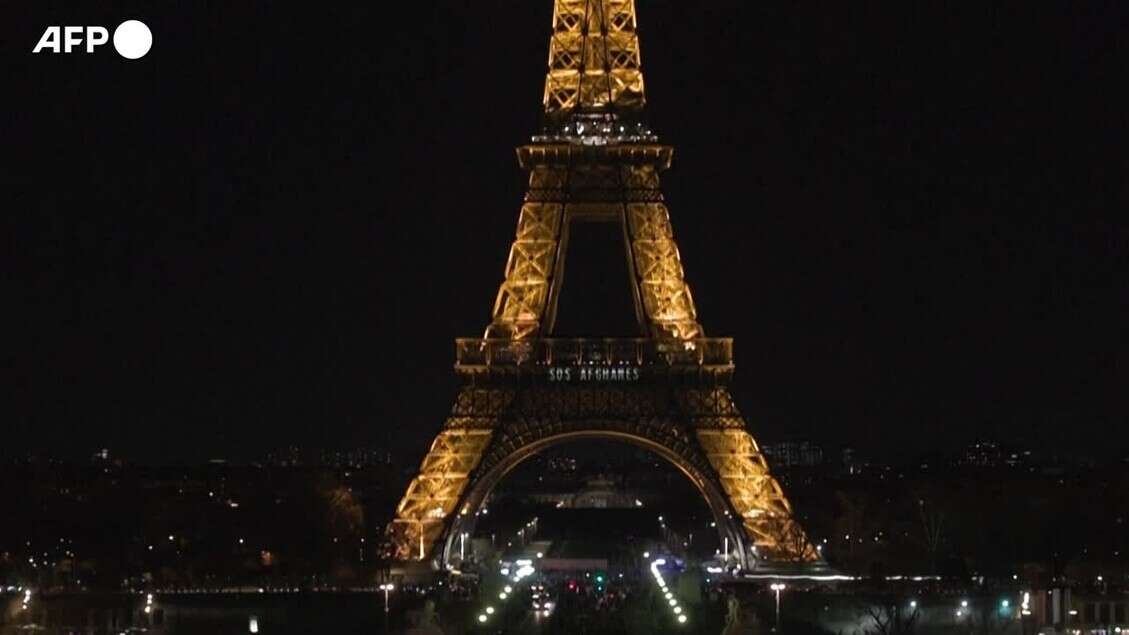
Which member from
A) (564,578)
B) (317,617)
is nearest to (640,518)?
(564,578)

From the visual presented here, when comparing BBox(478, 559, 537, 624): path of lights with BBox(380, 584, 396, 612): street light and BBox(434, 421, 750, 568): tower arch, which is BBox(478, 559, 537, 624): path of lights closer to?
BBox(380, 584, 396, 612): street light

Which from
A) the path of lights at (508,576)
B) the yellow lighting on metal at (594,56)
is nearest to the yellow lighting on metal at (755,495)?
the path of lights at (508,576)

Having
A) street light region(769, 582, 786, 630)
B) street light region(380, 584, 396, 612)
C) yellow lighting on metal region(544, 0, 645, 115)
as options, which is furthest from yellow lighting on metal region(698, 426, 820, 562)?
street light region(380, 584, 396, 612)

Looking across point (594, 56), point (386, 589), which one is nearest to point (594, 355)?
point (594, 56)

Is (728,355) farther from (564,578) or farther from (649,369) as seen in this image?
(564,578)

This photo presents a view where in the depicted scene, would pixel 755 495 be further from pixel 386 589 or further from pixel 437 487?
pixel 386 589

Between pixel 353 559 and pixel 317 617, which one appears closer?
pixel 317 617
